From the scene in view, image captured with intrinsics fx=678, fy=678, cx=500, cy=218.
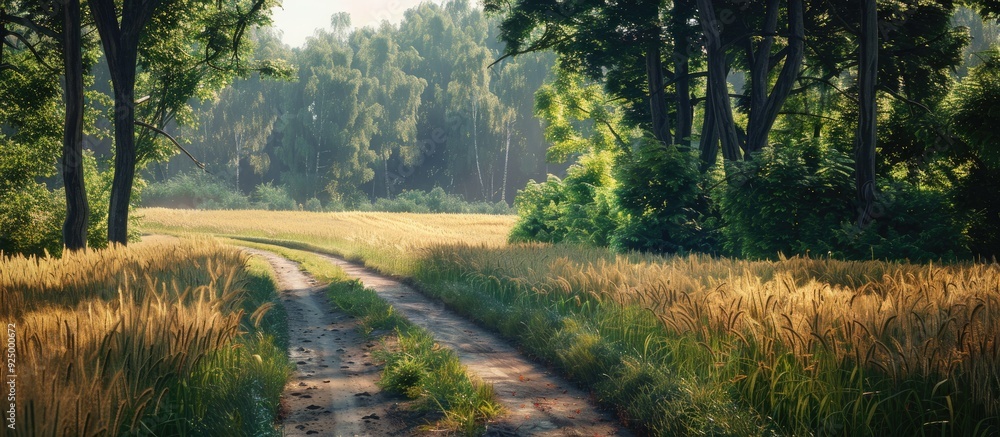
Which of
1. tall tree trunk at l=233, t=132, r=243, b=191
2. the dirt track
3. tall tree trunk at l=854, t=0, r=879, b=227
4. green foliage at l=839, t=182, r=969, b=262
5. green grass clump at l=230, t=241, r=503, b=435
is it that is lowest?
the dirt track

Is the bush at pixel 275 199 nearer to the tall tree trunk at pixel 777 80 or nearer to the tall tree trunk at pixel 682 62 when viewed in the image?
the tall tree trunk at pixel 682 62

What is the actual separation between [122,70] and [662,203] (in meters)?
15.2

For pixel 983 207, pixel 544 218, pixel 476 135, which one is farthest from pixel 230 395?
pixel 476 135

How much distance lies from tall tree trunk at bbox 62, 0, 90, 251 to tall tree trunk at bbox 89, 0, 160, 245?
1.32 m

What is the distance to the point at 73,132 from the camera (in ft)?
49.4

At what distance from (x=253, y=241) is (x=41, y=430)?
39.5 meters

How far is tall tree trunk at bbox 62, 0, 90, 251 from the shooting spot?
14633mm

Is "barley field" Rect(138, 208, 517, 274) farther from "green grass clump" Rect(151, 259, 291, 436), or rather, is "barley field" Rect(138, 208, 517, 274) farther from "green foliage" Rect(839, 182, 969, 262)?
"green grass clump" Rect(151, 259, 291, 436)

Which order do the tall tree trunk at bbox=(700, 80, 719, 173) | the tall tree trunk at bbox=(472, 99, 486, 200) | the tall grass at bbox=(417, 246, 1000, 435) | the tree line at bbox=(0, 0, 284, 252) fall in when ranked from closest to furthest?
the tall grass at bbox=(417, 246, 1000, 435), the tree line at bbox=(0, 0, 284, 252), the tall tree trunk at bbox=(700, 80, 719, 173), the tall tree trunk at bbox=(472, 99, 486, 200)

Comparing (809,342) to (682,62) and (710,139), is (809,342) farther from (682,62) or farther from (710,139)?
(682,62)

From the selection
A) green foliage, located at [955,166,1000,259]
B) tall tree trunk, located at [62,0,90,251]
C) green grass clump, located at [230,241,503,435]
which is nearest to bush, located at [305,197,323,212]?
tall tree trunk, located at [62,0,90,251]

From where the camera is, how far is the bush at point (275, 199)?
7612 cm

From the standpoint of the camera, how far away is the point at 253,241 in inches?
1606

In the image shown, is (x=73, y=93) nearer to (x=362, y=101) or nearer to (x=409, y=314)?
(x=409, y=314)
